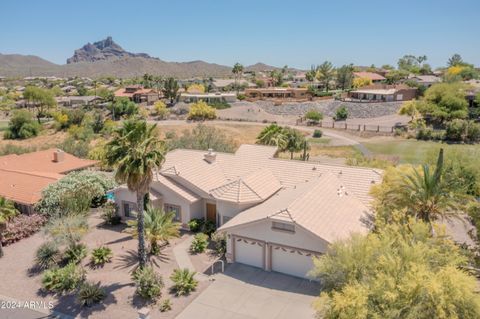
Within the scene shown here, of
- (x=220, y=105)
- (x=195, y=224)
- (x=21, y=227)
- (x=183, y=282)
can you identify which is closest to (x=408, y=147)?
(x=195, y=224)

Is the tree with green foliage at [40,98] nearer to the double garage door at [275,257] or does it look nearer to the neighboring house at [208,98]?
the neighboring house at [208,98]

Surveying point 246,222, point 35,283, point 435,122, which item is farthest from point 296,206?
point 435,122

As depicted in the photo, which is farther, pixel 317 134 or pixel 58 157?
pixel 317 134

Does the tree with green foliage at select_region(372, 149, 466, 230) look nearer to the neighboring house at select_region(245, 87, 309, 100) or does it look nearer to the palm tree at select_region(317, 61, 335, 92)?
the neighboring house at select_region(245, 87, 309, 100)

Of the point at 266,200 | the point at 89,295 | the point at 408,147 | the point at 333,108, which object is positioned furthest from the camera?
the point at 333,108

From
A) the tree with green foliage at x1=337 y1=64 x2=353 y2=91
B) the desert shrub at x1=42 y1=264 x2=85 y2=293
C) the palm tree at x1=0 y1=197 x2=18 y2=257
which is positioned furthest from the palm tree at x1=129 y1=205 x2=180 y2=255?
the tree with green foliage at x1=337 y1=64 x2=353 y2=91

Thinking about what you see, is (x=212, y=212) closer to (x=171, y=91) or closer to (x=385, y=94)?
(x=385, y=94)
